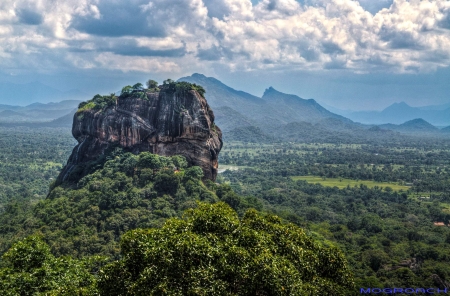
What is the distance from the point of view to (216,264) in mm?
13453

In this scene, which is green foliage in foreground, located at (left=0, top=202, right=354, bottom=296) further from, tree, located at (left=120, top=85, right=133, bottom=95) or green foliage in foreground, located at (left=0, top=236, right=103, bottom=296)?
tree, located at (left=120, top=85, right=133, bottom=95)

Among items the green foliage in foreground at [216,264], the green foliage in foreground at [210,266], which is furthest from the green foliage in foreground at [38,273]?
the green foliage in foreground at [216,264]

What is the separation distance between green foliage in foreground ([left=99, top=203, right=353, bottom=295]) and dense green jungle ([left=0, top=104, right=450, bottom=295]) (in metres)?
0.04

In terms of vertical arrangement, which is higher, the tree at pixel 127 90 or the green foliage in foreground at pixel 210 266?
the tree at pixel 127 90

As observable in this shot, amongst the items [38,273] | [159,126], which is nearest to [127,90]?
[159,126]

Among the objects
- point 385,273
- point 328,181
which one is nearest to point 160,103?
point 385,273

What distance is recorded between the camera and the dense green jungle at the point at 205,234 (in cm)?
1332

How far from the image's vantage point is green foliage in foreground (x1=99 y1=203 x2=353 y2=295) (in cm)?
1279

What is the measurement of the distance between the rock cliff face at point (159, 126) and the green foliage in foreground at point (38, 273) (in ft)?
85.0

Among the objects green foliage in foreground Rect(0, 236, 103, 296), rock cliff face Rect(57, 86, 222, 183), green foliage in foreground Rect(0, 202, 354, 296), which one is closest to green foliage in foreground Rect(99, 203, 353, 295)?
green foliage in foreground Rect(0, 202, 354, 296)

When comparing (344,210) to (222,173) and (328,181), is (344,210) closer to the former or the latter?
(328,181)

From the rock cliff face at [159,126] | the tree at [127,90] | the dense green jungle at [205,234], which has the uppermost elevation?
the tree at [127,90]

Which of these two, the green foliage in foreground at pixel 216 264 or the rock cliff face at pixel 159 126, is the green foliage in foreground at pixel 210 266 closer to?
the green foliage in foreground at pixel 216 264

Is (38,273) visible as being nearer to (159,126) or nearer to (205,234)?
(205,234)
